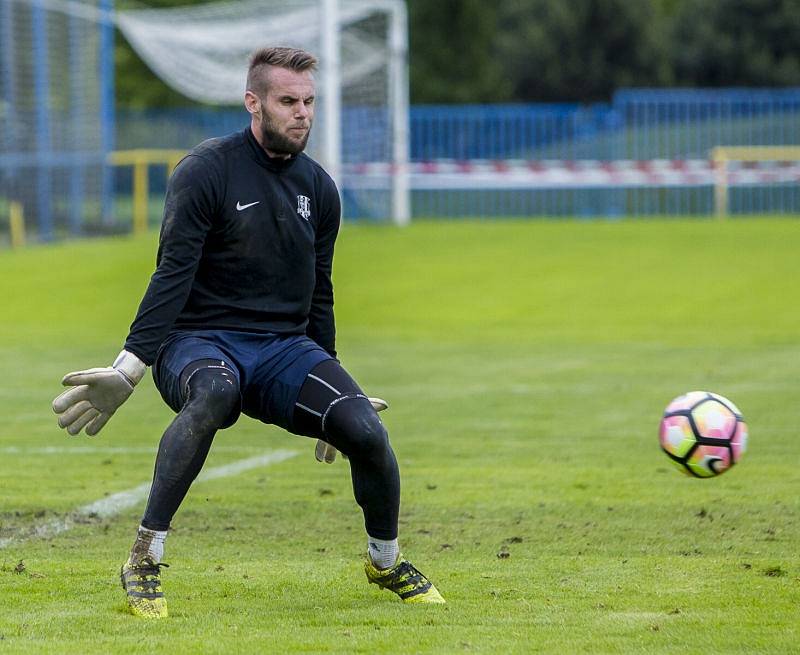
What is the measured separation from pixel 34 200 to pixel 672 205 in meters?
15.1

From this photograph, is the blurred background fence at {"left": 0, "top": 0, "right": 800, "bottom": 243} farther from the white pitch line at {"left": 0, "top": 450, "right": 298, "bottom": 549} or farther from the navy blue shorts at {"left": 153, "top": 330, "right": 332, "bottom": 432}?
the navy blue shorts at {"left": 153, "top": 330, "right": 332, "bottom": 432}

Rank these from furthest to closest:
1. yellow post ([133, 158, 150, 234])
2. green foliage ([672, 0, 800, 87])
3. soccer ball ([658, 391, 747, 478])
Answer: green foliage ([672, 0, 800, 87])
yellow post ([133, 158, 150, 234])
soccer ball ([658, 391, 747, 478])

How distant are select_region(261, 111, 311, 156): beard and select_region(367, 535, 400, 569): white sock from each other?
147 centimetres

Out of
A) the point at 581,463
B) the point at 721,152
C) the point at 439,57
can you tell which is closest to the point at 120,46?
the point at 439,57

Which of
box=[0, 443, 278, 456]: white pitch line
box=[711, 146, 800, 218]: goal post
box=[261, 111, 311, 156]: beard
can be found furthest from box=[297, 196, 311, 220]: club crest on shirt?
box=[711, 146, 800, 218]: goal post

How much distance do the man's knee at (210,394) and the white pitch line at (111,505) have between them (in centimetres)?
176

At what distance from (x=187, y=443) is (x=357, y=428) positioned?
1.95 ft

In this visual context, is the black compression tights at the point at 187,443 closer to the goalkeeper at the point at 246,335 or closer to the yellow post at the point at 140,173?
the goalkeeper at the point at 246,335

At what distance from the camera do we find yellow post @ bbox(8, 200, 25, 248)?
28438 millimetres

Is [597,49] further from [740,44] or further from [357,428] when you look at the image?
[357,428]

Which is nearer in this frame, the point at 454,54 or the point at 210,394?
the point at 210,394

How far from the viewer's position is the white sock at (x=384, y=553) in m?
5.94

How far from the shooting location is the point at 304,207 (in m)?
6.05

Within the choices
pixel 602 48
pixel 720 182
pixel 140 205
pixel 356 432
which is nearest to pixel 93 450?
pixel 356 432
